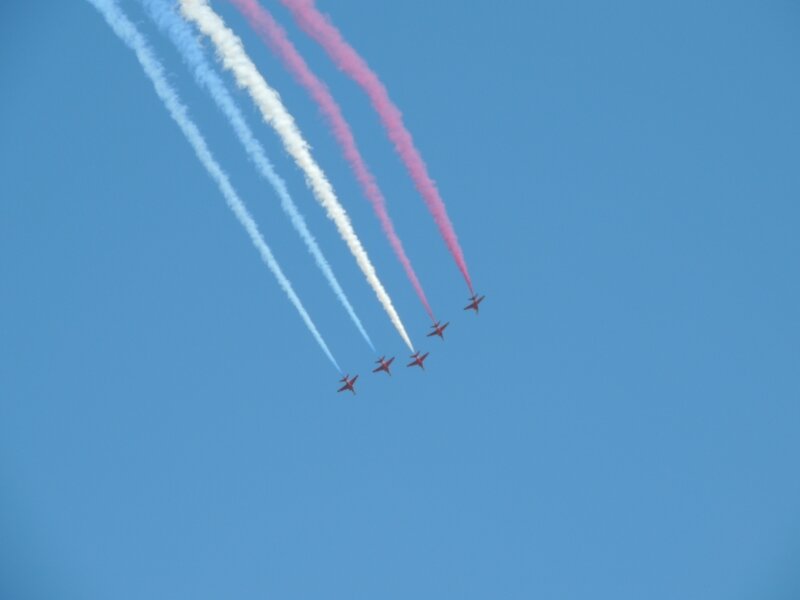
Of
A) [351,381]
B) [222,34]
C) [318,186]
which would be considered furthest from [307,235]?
[351,381]

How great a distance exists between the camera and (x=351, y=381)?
46719mm

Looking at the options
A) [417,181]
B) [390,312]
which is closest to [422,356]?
[390,312]

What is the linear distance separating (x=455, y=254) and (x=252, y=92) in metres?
9.11

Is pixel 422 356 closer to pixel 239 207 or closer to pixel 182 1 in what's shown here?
pixel 239 207

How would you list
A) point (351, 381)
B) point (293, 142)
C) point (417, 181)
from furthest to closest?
point (351, 381), point (417, 181), point (293, 142)

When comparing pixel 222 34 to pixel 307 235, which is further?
pixel 307 235

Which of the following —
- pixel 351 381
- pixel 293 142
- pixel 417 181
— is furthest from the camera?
pixel 351 381

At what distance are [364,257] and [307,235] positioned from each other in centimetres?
212

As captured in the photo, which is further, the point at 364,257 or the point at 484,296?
the point at 484,296

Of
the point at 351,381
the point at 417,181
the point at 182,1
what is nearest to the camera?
the point at 182,1

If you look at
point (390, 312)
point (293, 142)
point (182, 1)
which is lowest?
point (390, 312)

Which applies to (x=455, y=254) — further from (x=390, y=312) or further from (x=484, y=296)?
(x=484, y=296)

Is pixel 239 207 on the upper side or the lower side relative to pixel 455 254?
upper

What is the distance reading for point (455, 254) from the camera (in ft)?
126
